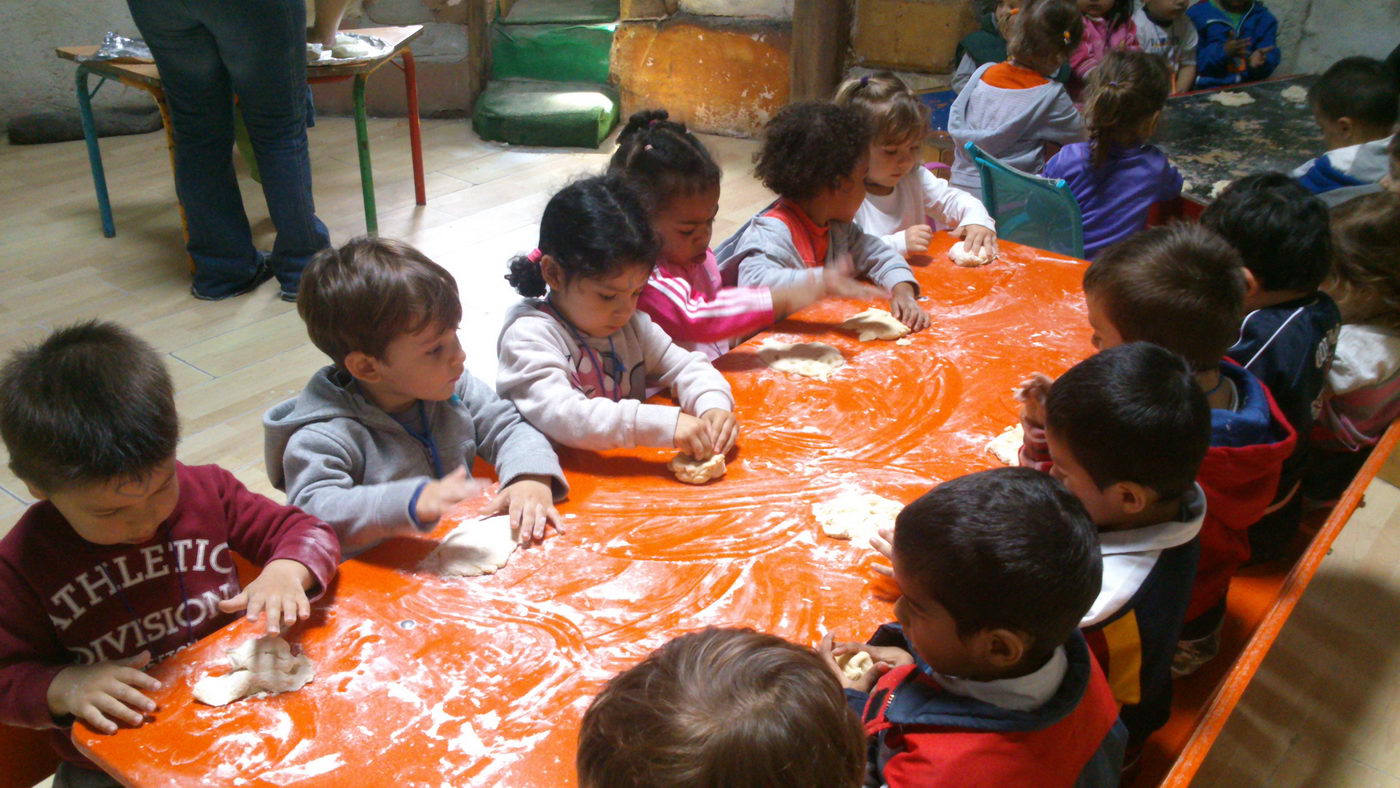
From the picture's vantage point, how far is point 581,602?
1337 mm

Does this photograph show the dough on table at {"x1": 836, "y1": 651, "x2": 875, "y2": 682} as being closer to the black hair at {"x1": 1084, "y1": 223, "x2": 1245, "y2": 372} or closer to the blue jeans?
the black hair at {"x1": 1084, "y1": 223, "x2": 1245, "y2": 372}

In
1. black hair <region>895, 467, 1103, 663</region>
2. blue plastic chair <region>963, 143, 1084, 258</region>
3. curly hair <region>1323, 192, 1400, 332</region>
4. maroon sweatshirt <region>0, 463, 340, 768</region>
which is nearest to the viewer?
black hair <region>895, 467, 1103, 663</region>

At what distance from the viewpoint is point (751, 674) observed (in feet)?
2.59

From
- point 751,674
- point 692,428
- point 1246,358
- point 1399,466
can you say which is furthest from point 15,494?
point 1399,466

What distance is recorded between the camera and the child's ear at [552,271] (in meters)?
1.76

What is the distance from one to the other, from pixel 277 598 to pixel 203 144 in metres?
3.19

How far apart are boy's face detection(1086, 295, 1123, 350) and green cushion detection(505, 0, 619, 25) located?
17.0 ft

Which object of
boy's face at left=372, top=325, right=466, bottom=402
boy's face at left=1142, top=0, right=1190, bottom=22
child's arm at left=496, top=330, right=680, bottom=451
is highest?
boy's face at left=1142, top=0, right=1190, bottom=22

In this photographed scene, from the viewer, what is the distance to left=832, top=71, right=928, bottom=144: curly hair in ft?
8.60

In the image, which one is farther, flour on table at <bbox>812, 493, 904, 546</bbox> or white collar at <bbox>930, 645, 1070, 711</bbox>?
flour on table at <bbox>812, 493, 904, 546</bbox>

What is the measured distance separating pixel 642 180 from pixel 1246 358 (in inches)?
51.5

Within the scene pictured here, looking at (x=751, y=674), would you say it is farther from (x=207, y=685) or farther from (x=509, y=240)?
(x=509, y=240)

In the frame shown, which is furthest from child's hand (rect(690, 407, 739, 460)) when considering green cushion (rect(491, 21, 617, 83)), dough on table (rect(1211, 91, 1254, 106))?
green cushion (rect(491, 21, 617, 83))

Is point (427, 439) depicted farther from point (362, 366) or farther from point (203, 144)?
point (203, 144)
